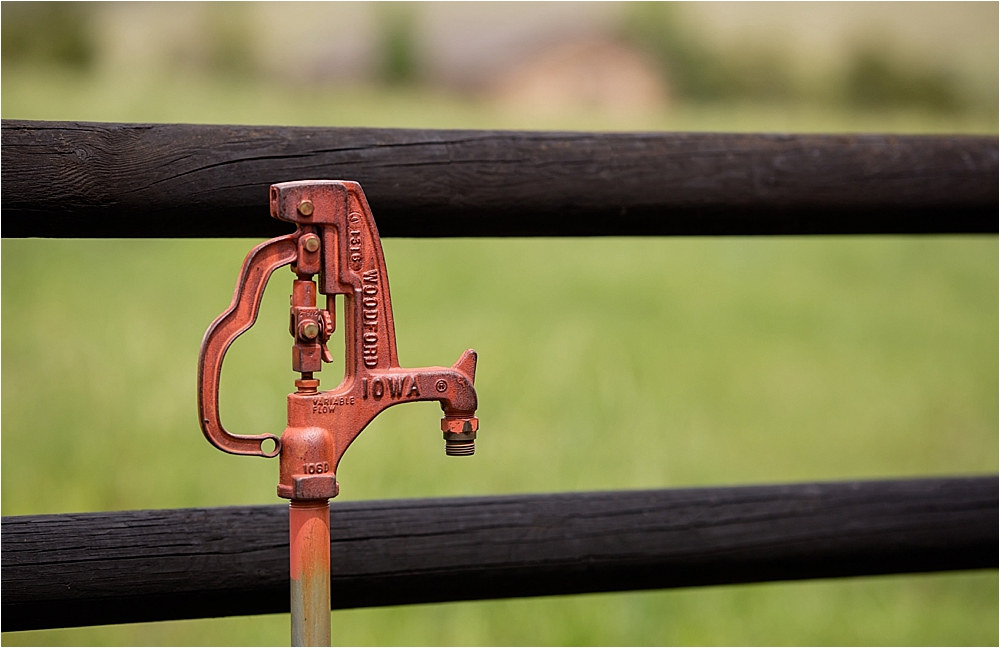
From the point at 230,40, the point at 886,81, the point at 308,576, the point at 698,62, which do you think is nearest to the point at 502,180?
the point at 308,576

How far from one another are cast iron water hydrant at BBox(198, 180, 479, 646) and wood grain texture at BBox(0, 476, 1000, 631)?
33 cm

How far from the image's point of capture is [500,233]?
1173 millimetres

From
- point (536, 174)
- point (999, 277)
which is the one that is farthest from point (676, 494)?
point (999, 277)

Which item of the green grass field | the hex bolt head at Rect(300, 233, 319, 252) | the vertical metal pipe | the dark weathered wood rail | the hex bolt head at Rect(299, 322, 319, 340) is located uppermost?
the green grass field

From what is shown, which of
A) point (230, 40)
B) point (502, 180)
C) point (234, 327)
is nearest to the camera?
point (234, 327)

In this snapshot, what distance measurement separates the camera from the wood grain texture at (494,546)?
107 centimetres

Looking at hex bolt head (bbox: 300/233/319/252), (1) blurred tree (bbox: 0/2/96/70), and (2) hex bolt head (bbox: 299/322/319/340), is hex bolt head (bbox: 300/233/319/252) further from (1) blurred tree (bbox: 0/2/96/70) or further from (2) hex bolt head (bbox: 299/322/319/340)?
(1) blurred tree (bbox: 0/2/96/70)

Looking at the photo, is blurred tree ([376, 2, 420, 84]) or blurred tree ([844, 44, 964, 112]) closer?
blurred tree ([376, 2, 420, 84])

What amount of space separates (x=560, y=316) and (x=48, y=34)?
5.85 feet

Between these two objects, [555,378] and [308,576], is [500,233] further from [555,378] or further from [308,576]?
[555,378]

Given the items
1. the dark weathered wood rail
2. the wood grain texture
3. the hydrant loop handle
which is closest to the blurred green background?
the wood grain texture

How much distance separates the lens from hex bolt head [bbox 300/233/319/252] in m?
0.80

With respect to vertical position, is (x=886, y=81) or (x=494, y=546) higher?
(x=886, y=81)

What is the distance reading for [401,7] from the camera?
3289mm
